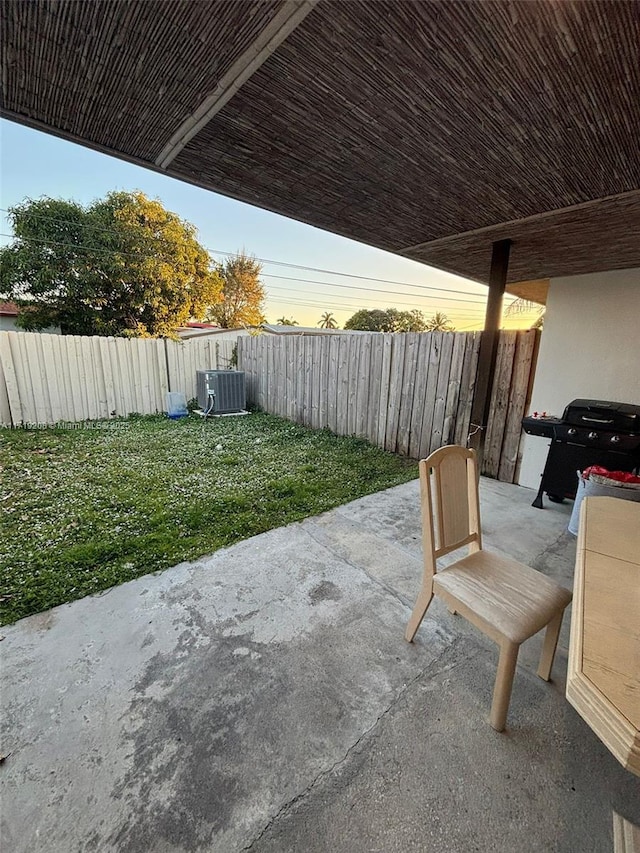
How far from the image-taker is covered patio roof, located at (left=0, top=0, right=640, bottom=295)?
109 cm

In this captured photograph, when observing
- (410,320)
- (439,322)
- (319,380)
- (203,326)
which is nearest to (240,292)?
(203,326)

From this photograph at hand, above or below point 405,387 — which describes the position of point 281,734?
below

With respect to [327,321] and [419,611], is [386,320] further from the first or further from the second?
[419,611]

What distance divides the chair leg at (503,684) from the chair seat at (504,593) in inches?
1.8

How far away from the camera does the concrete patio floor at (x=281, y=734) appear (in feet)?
3.18

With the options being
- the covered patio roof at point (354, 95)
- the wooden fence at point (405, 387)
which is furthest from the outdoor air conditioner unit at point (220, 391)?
the covered patio roof at point (354, 95)

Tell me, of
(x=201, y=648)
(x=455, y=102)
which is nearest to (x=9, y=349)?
(x=201, y=648)

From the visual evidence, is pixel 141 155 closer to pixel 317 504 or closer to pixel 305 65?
pixel 305 65

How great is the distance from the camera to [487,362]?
11.5ft

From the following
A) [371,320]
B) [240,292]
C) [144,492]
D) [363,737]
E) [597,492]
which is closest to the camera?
[363,737]

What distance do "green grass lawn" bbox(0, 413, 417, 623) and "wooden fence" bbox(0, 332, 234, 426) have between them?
57 cm

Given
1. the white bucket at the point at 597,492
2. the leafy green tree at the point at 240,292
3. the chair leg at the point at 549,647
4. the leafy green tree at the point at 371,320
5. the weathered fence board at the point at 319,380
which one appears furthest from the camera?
the leafy green tree at the point at 371,320

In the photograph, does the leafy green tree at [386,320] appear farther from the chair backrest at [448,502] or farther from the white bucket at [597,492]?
the chair backrest at [448,502]

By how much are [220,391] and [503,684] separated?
609 centimetres
